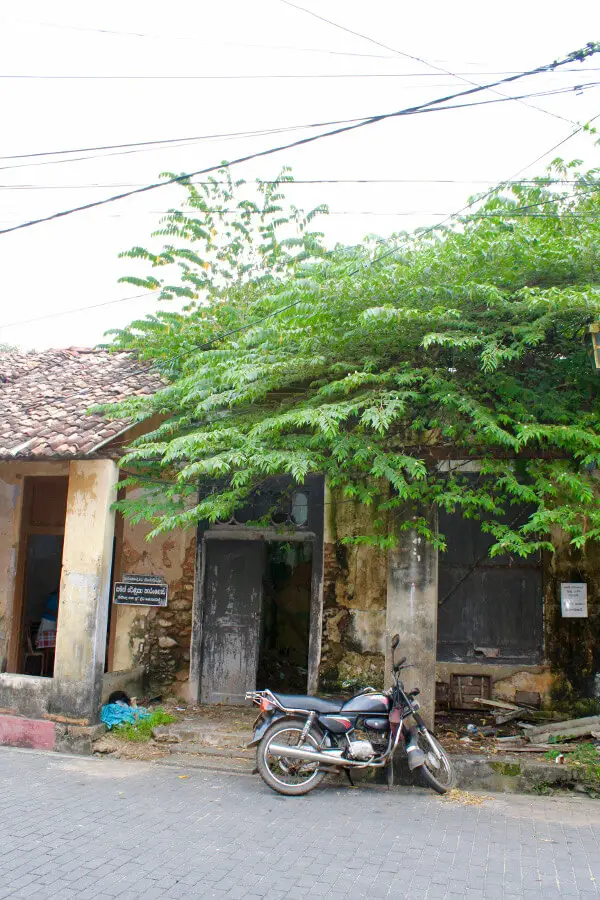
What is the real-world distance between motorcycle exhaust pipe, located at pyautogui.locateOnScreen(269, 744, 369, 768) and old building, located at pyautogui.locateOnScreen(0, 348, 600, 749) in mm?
1117

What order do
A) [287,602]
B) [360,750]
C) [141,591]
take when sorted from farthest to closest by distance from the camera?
[287,602] < [141,591] < [360,750]

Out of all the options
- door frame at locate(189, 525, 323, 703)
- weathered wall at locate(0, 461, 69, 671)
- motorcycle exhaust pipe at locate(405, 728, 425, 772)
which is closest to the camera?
motorcycle exhaust pipe at locate(405, 728, 425, 772)

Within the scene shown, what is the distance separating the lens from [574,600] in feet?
27.4

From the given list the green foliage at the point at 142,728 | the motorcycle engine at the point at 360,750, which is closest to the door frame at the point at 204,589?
the green foliage at the point at 142,728

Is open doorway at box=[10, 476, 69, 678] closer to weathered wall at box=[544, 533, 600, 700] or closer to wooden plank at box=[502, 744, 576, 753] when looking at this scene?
wooden plank at box=[502, 744, 576, 753]

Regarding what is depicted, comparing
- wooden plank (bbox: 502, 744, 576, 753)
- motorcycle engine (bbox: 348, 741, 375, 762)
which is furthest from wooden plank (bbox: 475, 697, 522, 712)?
motorcycle engine (bbox: 348, 741, 375, 762)

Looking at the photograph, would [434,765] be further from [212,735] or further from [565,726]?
[212,735]

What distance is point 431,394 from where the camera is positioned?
6578 millimetres

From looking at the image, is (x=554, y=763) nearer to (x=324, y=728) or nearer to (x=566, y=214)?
(x=324, y=728)

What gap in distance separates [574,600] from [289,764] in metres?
4.02

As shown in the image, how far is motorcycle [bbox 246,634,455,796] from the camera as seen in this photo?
6.30 m

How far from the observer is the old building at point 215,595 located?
7.75m

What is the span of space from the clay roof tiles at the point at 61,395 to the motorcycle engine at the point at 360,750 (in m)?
4.01

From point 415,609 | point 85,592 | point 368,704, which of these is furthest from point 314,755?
point 85,592
